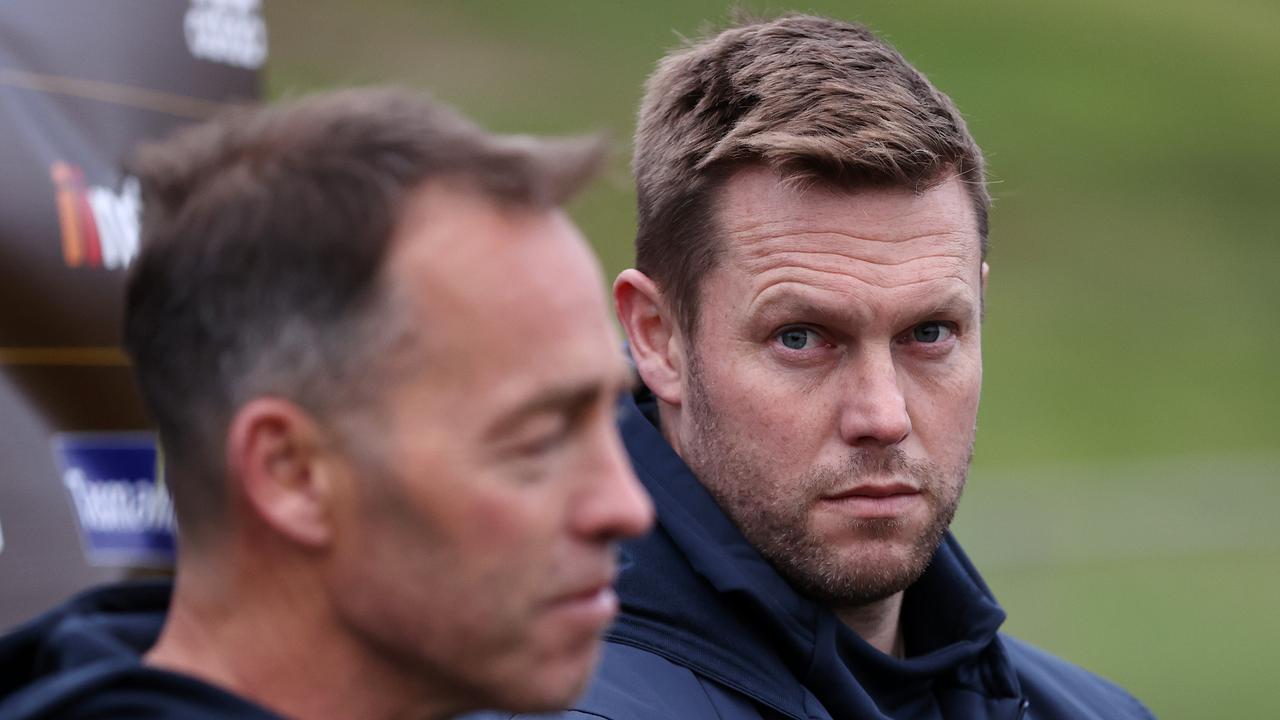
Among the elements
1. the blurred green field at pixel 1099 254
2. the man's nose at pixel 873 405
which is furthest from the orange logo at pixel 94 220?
the blurred green field at pixel 1099 254

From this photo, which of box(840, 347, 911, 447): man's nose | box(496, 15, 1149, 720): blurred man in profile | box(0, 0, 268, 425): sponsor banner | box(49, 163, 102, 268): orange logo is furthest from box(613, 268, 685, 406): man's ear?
box(49, 163, 102, 268): orange logo

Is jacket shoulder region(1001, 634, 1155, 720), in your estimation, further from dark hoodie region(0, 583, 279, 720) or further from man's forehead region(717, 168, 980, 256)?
dark hoodie region(0, 583, 279, 720)

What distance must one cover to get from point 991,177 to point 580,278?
63.6 inches

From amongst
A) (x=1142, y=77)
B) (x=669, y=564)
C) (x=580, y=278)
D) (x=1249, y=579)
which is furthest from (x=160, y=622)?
(x=1142, y=77)

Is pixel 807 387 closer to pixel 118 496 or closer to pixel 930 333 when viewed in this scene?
pixel 930 333

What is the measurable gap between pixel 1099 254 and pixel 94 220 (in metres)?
13.6

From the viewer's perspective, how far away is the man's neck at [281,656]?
157cm

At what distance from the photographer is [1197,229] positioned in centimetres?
1652

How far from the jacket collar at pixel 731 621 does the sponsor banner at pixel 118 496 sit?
42.5 inches

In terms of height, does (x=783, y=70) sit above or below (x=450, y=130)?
below

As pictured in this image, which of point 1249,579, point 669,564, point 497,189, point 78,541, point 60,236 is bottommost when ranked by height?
point 1249,579

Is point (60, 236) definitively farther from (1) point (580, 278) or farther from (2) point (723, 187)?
(1) point (580, 278)

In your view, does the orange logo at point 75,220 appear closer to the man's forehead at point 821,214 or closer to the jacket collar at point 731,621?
the jacket collar at point 731,621

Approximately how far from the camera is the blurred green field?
10.5 metres
